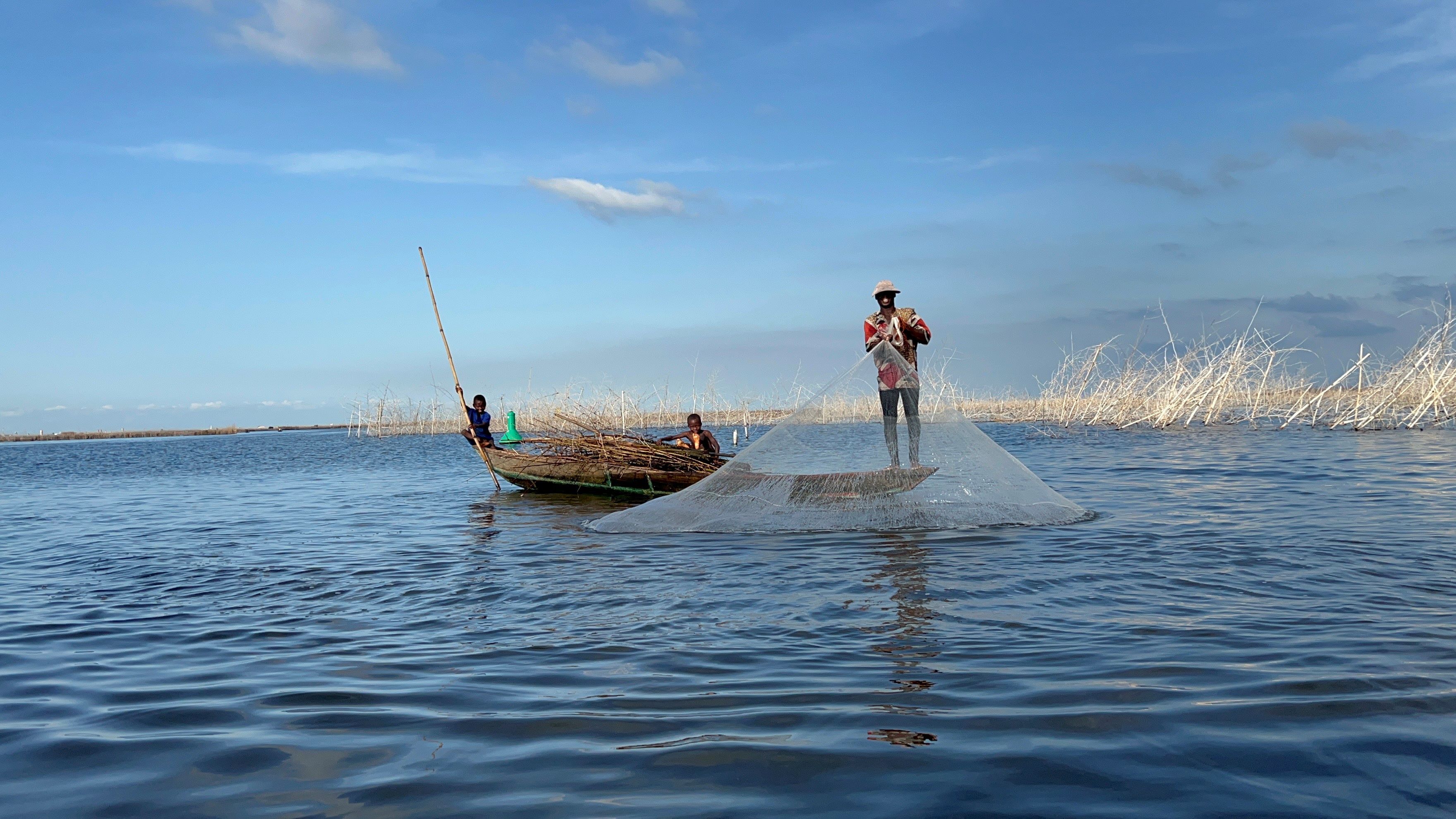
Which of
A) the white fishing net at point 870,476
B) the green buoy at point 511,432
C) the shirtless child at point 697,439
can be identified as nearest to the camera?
the white fishing net at point 870,476

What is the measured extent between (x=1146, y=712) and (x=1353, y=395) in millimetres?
24746

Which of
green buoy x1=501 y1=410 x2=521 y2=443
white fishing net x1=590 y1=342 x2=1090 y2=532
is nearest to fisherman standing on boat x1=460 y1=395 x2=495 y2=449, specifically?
green buoy x1=501 y1=410 x2=521 y2=443

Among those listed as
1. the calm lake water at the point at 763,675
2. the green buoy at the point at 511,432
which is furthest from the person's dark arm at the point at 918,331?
the green buoy at the point at 511,432

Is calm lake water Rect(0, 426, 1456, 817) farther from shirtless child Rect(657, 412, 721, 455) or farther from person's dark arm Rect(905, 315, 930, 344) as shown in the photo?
shirtless child Rect(657, 412, 721, 455)

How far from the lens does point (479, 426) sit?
14.3 metres

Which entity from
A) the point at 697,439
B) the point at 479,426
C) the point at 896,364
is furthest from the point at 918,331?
the point at 479,426

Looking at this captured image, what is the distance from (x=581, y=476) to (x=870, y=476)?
5.62m

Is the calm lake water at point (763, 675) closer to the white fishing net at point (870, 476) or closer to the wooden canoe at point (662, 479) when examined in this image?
the white fishing net at point (870, 476)

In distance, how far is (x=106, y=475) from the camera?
2306 cm

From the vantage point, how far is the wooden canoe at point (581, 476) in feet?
36.7

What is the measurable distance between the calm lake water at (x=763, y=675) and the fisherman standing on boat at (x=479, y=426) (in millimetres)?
5787

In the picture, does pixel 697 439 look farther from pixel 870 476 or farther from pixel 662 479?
pixel 870 476

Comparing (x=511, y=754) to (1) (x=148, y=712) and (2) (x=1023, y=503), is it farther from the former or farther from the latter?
(2) (x=1023, y=503)

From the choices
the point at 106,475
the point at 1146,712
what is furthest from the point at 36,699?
the point at 106,475
